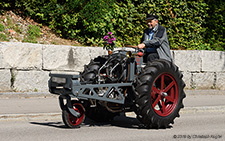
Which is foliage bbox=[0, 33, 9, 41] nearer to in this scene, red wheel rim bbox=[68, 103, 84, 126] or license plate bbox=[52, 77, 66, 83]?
license plate bbox=[52, 77, 66, 83]

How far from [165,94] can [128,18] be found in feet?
25.9

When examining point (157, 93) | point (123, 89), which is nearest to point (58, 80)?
point (123, 89)

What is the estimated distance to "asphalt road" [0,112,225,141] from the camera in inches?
273

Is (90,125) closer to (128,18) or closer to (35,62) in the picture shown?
(35,62)

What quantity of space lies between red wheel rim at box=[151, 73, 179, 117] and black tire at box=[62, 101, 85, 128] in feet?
4.32

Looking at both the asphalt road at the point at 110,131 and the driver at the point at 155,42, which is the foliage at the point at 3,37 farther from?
the driver at the point at 155,42

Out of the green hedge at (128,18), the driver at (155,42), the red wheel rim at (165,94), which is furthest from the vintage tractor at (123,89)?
the green hedge at (128,18)

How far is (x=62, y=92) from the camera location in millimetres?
7180

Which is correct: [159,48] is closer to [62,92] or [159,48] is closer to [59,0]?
[62,92]

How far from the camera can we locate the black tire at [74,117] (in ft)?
24.2

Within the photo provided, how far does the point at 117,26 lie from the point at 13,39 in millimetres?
3978

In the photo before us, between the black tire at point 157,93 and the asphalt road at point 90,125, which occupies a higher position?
the black tire at point 157,93

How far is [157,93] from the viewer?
25.7 feet

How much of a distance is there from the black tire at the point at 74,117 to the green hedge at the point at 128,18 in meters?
6.74
